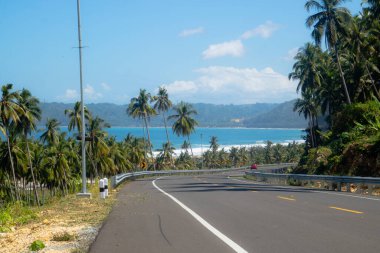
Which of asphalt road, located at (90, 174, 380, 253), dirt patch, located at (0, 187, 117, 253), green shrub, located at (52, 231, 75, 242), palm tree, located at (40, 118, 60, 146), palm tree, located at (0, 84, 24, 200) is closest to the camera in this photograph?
asphalt road, located at (90, 174, 380, 253)

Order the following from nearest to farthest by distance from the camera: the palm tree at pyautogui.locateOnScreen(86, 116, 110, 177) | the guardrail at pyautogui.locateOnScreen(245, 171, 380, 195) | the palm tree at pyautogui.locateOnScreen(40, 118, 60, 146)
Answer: the guardrail at pyautogui.locateOnScreen(245, 171, 380, 195)
the palm tree at pyautogui.locateOnScreen(86, 116, 110, 177)
the palm tree at pyautogui.locateOnScreen(40, 118, 60, 146)

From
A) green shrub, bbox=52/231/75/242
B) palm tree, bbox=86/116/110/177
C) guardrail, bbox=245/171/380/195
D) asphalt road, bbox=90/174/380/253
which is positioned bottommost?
guardrail, bbox=245/171/380/195

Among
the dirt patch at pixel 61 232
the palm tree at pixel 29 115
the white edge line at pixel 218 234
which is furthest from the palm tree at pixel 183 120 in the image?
the white edge line at pixel 218 234

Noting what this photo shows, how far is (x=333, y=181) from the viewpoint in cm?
2647

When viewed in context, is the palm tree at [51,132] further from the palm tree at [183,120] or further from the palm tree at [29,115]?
the palm tree at [183,120]

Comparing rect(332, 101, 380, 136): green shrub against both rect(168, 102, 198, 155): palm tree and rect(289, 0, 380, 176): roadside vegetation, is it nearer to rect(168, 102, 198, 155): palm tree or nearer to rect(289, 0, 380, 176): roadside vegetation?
rect(289, 0, 380, 176): roadside vegetation

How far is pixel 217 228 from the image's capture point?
11391mm

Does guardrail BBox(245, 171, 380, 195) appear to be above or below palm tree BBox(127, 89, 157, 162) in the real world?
below


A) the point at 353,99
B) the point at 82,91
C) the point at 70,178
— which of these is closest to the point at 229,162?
the point at 70,178

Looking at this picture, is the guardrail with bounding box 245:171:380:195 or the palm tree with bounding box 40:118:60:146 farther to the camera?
the palm tree with bounding box 40:118:60:146

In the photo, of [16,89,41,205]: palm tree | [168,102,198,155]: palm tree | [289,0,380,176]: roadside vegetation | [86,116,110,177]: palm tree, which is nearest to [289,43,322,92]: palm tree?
[289,0,380,176]: roadside vegetation

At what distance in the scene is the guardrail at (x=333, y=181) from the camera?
22.8 meters

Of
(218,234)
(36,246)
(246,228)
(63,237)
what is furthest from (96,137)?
(36,246)

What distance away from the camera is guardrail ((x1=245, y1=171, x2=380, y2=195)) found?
22.8 metres
